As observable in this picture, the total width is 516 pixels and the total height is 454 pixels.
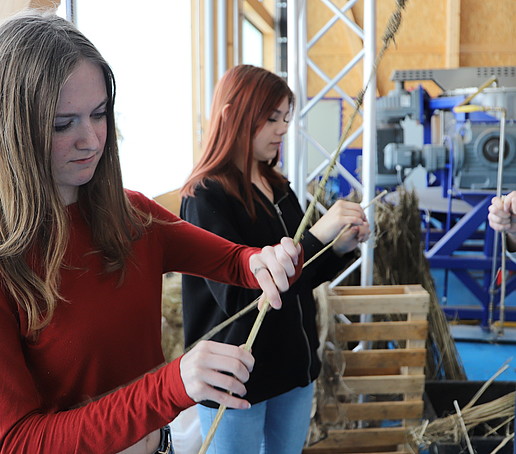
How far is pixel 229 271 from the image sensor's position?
1.17 meters

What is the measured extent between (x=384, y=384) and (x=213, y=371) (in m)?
1.69

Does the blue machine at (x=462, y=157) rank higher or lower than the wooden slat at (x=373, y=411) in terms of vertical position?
higher

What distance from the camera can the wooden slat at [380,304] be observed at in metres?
2.25

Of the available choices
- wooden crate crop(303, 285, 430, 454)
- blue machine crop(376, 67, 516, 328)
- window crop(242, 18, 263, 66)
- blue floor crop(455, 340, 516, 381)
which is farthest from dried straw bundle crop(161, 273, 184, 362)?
window crop(242, 18, 263, 66)

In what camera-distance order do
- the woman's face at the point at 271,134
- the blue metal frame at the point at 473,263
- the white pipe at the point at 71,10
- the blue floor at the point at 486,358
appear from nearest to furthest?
the woman's face at the point at 271,134
the white pipe at the point at 71,10
the blue floor at the point at 486,358
the blue metal frame at the point at 473,263

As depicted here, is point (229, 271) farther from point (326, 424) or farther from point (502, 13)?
point (502, 13)

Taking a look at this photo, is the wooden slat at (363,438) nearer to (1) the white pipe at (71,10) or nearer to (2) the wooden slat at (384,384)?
(2) the wooden slat at (384,384)

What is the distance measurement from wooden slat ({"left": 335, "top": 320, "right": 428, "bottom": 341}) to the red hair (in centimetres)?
100

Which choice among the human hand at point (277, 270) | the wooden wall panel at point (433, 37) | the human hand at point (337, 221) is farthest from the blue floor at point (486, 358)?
the wooden wall panel at point (433, 37)

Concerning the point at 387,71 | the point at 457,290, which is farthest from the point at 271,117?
the point at 387,71

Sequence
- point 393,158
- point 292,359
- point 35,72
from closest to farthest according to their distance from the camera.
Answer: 1. point 35,72
2. point 292,359
3. point 393,158

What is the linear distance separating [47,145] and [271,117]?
840 mm

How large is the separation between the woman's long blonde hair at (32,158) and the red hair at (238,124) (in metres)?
0.65

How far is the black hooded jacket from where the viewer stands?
140cm
